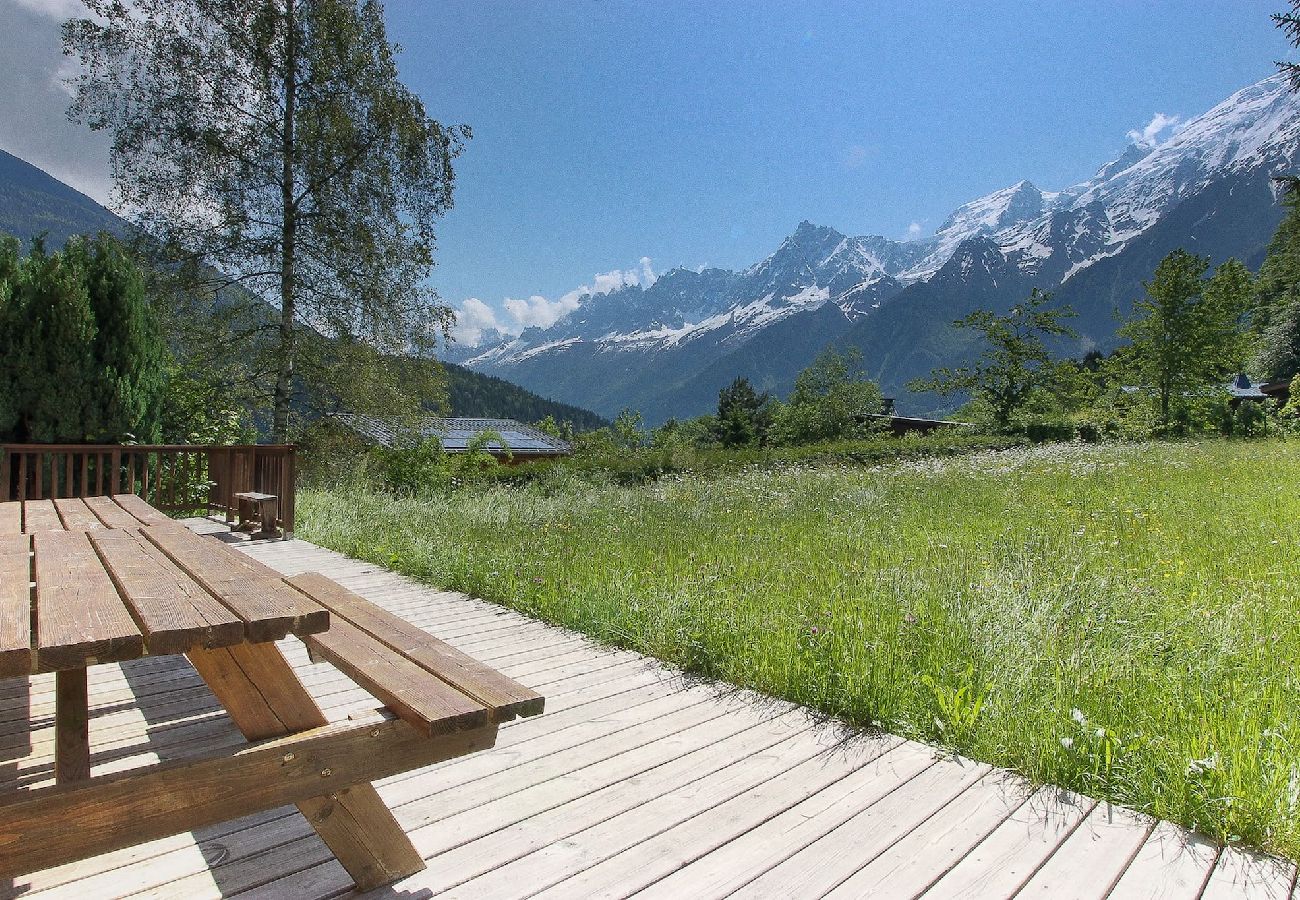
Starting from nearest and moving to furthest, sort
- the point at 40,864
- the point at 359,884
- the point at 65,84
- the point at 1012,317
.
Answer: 1. the point at 40,864
2. the point at 359,884
3. the point at 65,84
4. the point at 1012,317

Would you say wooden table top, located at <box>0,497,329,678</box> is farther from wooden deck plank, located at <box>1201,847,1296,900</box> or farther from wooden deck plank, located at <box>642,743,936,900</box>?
wooden deck plank, located at <box>1201,847,1296,900</box>

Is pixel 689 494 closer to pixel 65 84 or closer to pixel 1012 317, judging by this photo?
pixel 65 84

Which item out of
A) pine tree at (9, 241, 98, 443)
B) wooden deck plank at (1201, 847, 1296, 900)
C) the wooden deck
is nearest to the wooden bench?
pine tree at (9, 241, 98, 443)

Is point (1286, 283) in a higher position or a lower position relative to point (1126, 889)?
higher

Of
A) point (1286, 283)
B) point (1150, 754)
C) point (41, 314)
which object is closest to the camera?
point (1150, 754)

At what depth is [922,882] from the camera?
5.52 ft

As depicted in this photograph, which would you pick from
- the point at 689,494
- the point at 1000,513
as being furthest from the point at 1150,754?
the point at 689,494

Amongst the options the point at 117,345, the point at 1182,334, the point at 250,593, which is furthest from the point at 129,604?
the point at 1182,334

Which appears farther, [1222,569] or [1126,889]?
[1222,569]

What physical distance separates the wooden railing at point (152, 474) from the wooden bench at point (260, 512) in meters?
0.16

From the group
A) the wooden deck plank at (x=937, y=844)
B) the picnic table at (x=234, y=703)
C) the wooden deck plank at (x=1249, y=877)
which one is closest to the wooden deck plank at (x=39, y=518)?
the picnic table at (x=234, y=703)

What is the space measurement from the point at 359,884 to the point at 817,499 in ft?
22.8

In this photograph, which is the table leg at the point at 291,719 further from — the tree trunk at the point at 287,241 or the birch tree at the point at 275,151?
the tree trunk at the point at 287,241

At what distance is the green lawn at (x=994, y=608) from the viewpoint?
7.06 feet
